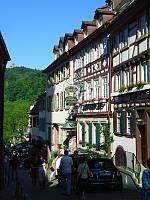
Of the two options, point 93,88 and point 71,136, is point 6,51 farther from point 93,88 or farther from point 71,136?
point 71,136

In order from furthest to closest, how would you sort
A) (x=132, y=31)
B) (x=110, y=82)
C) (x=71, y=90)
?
(x=71, y=90), (x=110, y=82), (x=132, y=31)

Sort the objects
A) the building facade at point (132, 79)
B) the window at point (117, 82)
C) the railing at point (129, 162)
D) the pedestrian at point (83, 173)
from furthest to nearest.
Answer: the window at point (117, 82)
the building facade at point (132, 79)
the railing at point (129, 162)
the pedestrian at point (83, 173)

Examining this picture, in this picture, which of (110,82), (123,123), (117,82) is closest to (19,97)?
(110,82)

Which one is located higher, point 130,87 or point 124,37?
point 124,37

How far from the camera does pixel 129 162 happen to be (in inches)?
915

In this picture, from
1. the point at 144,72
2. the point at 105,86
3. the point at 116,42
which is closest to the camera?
the point at 144,72

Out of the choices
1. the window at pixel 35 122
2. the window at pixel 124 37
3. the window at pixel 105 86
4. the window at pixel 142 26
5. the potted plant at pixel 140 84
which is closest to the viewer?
the potted plant at pixel 140 84

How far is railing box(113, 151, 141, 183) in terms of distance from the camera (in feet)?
68.8

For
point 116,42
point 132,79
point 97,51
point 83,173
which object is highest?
point 97,51

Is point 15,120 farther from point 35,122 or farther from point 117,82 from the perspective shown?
point 117,82

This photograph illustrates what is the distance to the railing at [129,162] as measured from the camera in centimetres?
2097

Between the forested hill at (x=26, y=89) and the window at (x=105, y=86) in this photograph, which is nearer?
the window at (x=105, y=86)

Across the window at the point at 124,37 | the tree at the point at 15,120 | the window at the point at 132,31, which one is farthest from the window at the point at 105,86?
the tree at the point at 15,120

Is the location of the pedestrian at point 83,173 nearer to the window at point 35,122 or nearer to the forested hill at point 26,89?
the window at point 35,122
